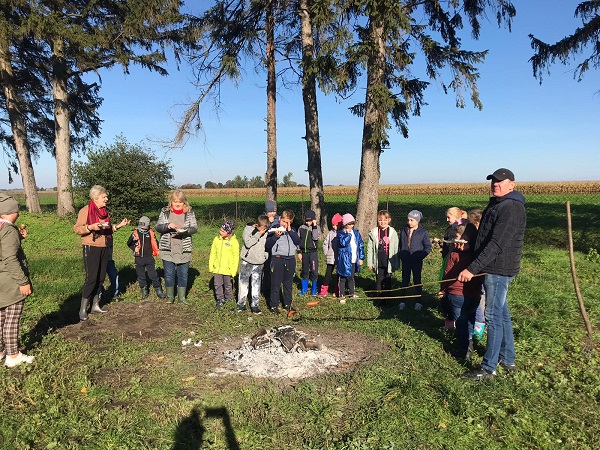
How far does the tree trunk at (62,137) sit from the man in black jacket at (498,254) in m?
19.4

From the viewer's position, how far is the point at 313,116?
12.6 m

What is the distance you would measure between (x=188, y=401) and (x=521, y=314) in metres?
5.21

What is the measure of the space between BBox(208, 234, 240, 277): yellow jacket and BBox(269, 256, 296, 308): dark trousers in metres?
0.66

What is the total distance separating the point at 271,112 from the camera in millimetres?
14008

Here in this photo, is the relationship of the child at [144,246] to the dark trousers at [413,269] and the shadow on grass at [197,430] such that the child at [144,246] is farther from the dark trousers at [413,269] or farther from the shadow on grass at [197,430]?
the dark trousers at [413,269]

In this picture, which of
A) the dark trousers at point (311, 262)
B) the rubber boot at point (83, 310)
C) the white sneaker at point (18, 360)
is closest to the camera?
the white sneaker at point (18, 360)

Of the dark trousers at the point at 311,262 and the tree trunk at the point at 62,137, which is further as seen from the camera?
the tree trunk at the point at 62,137

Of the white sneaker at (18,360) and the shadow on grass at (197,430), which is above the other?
the white sneaker at (18,360)

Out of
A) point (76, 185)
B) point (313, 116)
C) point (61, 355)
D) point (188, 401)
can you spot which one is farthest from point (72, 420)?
point (76, 185)

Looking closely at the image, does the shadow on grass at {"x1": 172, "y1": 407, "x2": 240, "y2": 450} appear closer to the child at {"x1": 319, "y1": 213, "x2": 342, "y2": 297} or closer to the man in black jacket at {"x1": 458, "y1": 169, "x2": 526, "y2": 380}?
the man in black jacket at {"x1": 458, "y1": 169, "x2": 526, "y2": 380}

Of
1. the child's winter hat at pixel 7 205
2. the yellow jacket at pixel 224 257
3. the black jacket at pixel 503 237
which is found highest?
the child's winter hat at pixel 7 205

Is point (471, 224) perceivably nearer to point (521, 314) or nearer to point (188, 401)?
point (521, 314)

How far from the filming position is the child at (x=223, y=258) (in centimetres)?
675

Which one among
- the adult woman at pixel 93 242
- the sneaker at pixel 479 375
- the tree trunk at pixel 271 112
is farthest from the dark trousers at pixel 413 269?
the tree trunk at pixel 271 112
